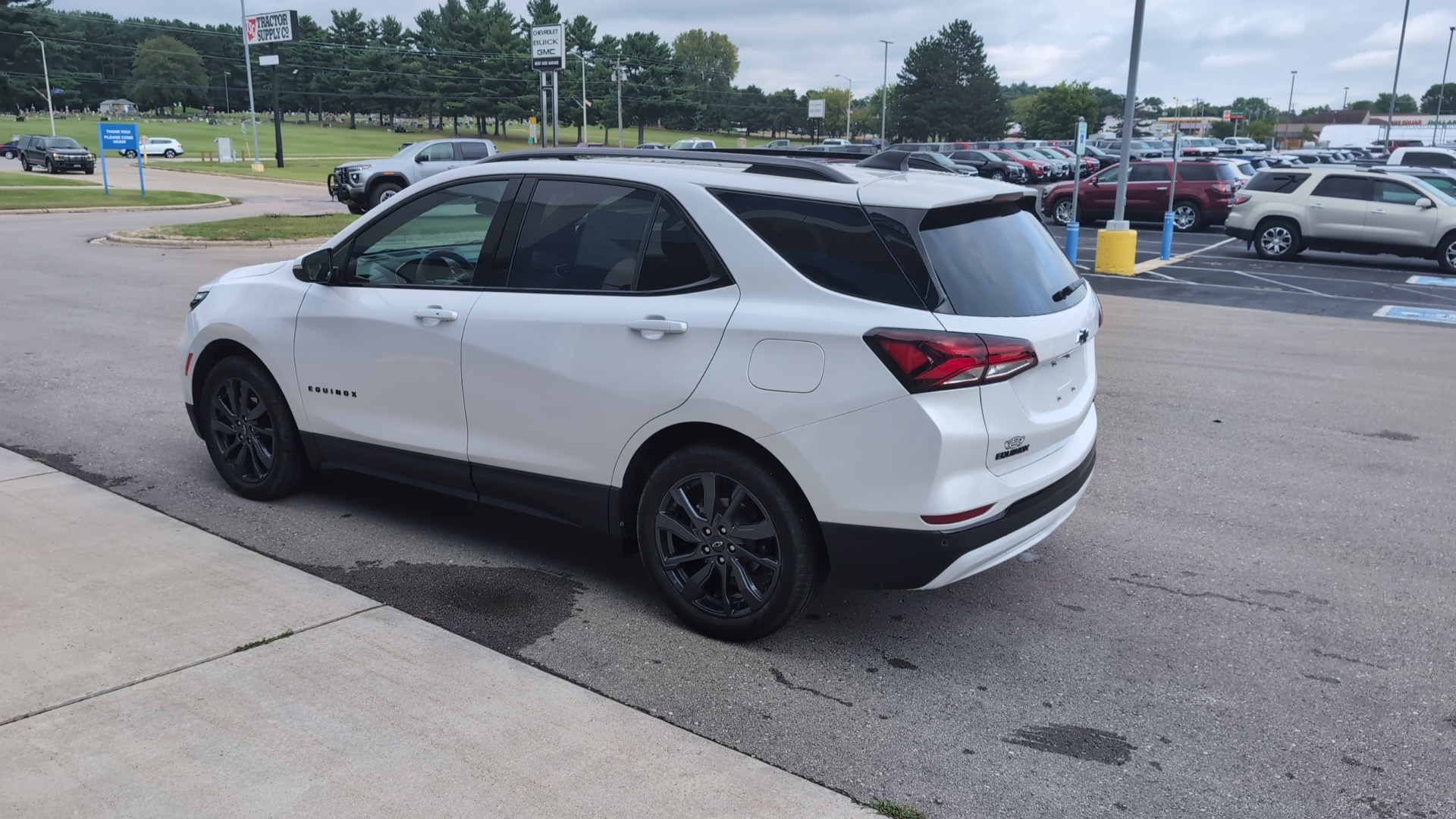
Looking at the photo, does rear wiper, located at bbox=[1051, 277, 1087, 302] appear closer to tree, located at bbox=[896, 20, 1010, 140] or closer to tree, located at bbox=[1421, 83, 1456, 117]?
tree, located at bbox=[896, 20, 1010, 140]

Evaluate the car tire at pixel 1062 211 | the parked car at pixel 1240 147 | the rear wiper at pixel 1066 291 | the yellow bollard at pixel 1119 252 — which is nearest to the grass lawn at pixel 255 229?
the yellow bollard at pixel 1119 252

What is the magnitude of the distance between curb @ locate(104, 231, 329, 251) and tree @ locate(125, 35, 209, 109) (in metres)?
125

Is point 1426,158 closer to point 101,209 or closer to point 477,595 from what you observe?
point 477,595

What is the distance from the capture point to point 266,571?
4598 millimetres

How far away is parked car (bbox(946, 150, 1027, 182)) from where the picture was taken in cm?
4256

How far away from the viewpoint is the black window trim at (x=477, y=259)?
454cm

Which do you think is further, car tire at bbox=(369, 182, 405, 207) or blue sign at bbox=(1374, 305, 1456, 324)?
car tire at bbox=(369, 182, 405, 207)

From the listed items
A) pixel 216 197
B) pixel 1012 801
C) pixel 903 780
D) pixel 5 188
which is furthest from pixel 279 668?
pixel 5 188

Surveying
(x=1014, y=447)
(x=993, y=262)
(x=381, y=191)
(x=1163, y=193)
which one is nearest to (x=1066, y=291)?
(x=993, y=262)

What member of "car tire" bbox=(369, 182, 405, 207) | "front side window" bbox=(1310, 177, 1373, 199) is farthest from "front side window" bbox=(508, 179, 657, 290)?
"car tire" bbox=(369, 182, 405, 207)

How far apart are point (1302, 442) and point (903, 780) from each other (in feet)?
17.5

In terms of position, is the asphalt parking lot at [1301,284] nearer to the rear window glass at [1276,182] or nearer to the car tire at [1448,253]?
the car tire at [1448,253]

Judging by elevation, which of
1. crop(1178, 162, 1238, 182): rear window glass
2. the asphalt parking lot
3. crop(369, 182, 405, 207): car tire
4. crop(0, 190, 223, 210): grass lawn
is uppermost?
crop(1178, 162, 1238, 182): rear window glass

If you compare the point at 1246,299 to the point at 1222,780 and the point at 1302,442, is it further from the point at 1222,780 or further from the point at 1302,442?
the point at 1222,780
